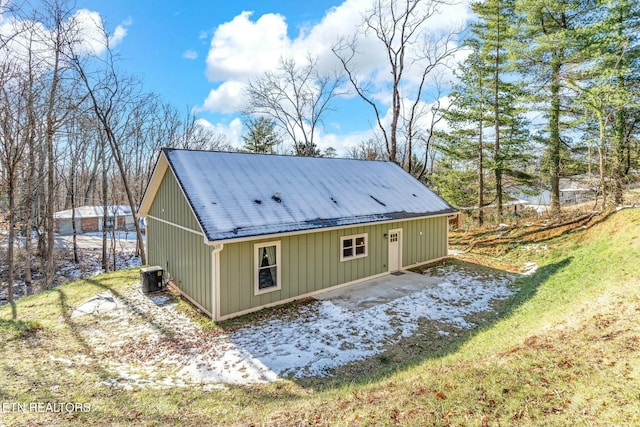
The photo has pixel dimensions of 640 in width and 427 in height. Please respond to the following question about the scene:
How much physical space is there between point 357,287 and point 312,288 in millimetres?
1641

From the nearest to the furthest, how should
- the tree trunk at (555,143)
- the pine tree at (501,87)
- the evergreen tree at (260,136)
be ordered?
the tree trunk at (555,143), the pine tree at (501,87), the evergreen tree at (260,136)

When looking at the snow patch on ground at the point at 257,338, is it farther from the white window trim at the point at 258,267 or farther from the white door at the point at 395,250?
the white door at the point at 395,250

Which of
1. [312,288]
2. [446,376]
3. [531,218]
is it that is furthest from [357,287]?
[531,218]

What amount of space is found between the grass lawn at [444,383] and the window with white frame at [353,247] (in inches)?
169

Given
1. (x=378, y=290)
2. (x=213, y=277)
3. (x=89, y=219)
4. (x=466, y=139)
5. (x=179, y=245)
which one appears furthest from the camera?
(x=89, y=219)

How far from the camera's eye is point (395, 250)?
11.9 metres

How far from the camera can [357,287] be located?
33.8ft

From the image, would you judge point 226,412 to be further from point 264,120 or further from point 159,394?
point 264,120

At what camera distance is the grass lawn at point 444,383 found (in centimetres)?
335

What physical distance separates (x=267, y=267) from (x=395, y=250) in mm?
5411

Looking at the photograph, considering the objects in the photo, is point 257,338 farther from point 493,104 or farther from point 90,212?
point 90,212

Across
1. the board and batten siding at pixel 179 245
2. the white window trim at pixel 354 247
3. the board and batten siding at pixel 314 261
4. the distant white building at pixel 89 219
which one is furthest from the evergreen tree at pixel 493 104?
the distant white building at pixel 89 219

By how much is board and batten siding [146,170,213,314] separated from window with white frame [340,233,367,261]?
4170 mm

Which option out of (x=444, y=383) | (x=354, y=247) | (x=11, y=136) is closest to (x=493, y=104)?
(x=354, y=247)
